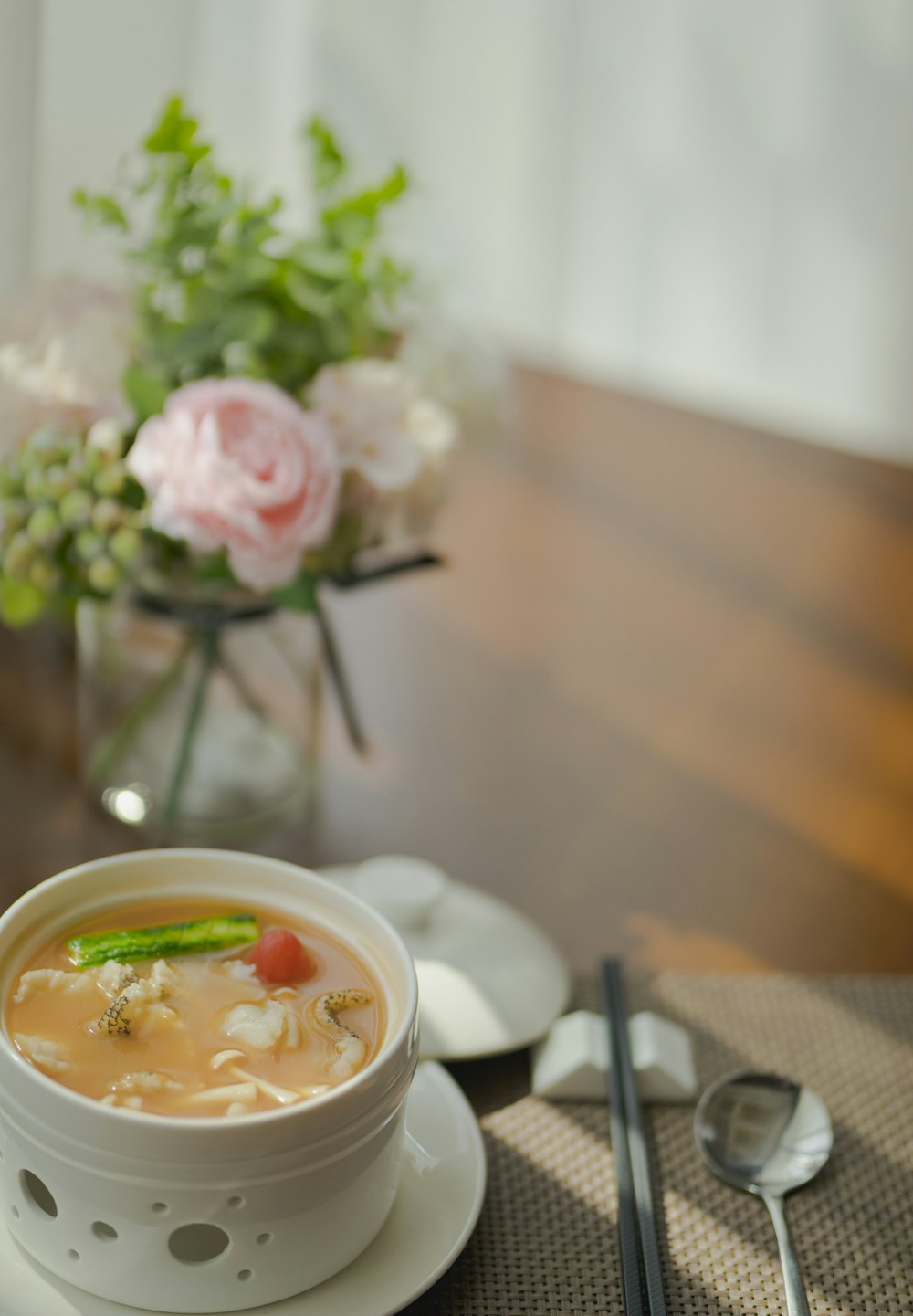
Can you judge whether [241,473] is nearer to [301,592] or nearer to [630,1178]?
[301,592]

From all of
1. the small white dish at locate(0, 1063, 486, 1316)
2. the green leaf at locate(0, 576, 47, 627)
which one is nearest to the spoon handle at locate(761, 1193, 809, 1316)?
the small white dish at locate(0, 1063, 486, 1316)

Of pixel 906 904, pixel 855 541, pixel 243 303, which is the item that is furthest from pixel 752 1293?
pixel 855 541

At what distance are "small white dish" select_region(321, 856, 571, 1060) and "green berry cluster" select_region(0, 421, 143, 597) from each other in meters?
0.24

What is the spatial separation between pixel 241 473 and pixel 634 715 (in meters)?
0.48

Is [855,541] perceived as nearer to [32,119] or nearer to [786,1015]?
[786,1015]

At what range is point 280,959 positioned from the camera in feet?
1.99

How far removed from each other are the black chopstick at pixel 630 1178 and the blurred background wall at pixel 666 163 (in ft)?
4.87

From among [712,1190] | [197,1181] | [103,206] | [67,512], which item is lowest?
[712,1190]

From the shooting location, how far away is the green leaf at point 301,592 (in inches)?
35.3

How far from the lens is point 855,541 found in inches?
60.1

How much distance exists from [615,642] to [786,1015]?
522mm

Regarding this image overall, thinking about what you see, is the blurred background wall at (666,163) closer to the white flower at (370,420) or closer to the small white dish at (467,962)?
the white flower at (370,420)

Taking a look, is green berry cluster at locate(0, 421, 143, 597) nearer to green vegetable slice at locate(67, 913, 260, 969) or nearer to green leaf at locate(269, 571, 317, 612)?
green leaf at locate(269, 571, 317, 612)

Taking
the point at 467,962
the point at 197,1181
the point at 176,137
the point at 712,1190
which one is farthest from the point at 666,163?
the point at 197,1181
